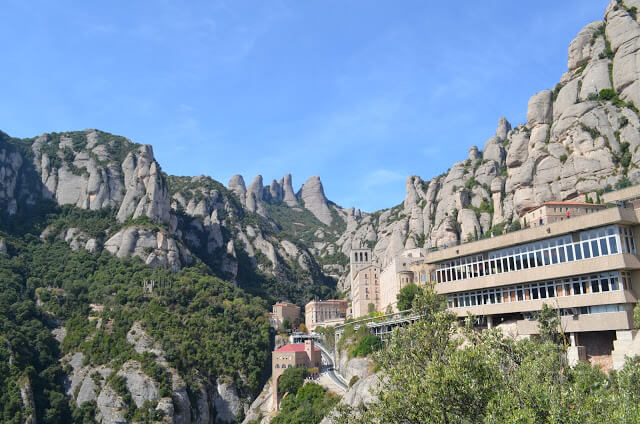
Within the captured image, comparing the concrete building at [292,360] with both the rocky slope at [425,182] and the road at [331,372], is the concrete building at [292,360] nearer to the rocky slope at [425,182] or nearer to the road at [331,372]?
the road at [331,372]

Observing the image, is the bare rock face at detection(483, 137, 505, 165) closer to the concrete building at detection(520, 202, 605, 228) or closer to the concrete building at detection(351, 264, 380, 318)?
the concrete building at detection(351, 264, 380, 318)

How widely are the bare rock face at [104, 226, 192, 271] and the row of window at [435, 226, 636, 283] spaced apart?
3574 inches

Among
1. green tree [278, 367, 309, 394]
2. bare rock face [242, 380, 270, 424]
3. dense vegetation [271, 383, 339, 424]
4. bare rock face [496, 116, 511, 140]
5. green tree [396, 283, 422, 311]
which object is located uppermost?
bare rock face [496, 116, 511, 140]

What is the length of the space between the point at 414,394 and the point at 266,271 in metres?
152

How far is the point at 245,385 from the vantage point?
96250mm

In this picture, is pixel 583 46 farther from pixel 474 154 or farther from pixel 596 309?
pixel 596 309

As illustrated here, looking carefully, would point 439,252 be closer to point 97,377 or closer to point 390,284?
point 390,284

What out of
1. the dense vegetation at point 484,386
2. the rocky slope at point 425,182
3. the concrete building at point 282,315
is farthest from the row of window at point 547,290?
the concrete building at point 282,315

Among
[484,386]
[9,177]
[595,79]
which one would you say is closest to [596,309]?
[484,386]

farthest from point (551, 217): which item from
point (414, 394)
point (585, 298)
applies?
point (414, 394)

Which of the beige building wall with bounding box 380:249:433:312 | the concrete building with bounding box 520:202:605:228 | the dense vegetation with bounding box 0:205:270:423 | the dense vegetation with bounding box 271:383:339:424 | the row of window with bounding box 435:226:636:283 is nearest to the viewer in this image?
the row of window with bounding box 435:226:636:283

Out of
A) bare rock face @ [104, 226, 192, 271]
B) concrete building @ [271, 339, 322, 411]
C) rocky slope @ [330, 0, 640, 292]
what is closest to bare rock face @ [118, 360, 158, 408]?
concrete building @ [271, 339, 322, 411]

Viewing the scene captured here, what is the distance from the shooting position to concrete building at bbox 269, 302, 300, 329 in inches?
4857

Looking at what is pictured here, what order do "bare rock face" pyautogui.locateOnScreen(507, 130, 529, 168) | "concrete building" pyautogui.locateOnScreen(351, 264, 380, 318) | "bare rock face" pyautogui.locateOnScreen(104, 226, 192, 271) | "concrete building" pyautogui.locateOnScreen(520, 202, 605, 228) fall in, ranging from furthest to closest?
"bare rock face" pyautogui.locateOnScreen(104, 226, 192, 271)
"concrete building" pyautogui.locateOnScreen(351, 264, 380, 318)
"bare rock face" pyautogui.locateOnScreen(507, 130, 529, 168)
"concrete building" pyautogui.locateOnScreen(520, 202, 605, 228)
